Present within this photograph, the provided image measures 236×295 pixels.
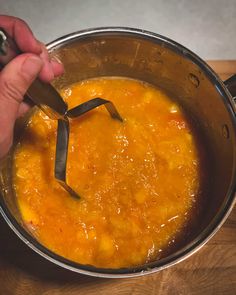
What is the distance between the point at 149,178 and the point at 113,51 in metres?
0.50

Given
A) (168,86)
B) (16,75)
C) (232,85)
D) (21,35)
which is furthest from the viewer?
(168,86)

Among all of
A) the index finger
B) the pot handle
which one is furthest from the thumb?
the pot handle

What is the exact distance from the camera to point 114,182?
1.37 m

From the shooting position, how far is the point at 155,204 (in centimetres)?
135

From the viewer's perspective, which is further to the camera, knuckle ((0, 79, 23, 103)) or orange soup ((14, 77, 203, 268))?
orange soup ((14, 77, 203, 268))

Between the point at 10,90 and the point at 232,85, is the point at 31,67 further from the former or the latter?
the point at 232,85

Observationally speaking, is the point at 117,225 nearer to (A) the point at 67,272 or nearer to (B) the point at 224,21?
(A) the point at 67,272

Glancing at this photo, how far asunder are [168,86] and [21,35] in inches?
26.2

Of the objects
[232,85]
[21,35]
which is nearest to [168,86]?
[232,85]

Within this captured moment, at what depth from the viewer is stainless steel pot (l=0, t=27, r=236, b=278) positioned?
1.14m

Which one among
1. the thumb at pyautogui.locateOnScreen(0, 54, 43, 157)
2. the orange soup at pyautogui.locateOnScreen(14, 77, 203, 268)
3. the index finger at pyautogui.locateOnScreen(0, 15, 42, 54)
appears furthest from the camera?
the orange soup at pyautogui.locateOnScreen(14, 77, 203, 268)

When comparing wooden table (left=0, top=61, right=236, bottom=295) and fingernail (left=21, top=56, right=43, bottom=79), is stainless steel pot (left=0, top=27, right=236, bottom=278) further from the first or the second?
fingernail (left=21, top=56, right=43, bottom=79)

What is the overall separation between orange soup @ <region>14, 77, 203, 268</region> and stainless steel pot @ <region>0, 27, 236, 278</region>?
6 cm

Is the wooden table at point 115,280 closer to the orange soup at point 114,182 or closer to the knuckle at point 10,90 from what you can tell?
the orange soup at point 114,182
